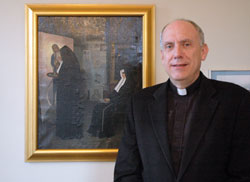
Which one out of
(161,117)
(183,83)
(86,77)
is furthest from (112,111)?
(183,83)

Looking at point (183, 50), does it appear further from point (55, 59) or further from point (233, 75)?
point (55, 59)

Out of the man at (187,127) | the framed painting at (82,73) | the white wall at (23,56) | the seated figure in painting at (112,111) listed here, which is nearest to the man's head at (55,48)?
the framed painting at (82,73)

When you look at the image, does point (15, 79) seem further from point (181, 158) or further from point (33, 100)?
point (181, 158)

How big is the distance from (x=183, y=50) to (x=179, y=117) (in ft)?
1.10

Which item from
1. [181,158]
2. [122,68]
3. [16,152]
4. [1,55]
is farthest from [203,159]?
[1,55]

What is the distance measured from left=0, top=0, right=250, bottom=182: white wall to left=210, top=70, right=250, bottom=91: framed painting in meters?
0.04

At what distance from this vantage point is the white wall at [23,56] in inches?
57.6

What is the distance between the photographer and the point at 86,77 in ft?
4.81

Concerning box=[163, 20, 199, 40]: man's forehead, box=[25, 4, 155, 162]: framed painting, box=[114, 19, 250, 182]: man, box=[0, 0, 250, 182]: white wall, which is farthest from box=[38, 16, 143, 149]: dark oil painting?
box=[163, 20, 199, 40]: man's forehead

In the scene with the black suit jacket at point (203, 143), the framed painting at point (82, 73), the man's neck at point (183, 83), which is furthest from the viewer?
the framed painting at point (82, 73)

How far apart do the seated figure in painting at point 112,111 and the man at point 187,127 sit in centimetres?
29

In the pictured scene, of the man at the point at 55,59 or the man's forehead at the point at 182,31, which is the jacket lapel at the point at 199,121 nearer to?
the man's forehead at the point at 182,31

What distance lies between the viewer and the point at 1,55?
4.82 ft

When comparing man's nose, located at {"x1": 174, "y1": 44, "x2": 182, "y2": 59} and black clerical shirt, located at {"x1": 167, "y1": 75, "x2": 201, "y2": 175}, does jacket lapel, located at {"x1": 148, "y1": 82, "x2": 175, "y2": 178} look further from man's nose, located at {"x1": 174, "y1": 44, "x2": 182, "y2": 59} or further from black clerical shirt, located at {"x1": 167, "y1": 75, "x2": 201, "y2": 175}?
man's nose, located at {"x1": 174, "y1": 44, "x2": 182, "y2": 59}
